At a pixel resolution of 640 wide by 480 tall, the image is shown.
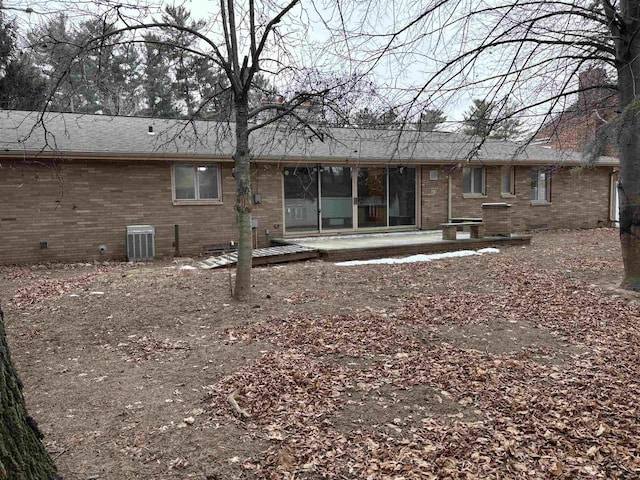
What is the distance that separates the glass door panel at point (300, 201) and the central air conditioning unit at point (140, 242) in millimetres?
3821

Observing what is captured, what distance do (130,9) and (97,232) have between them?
6602 mm

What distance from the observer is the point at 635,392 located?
3.60m

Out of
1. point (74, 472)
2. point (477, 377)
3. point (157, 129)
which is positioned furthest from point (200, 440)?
point (157, 129)

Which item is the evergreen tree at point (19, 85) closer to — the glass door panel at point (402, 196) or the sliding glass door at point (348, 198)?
the sliding glass door at point (348, 198)

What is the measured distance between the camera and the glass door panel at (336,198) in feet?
46.1

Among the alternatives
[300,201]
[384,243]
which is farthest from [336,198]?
[384,243]

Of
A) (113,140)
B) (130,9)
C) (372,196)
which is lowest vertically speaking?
(372,196)

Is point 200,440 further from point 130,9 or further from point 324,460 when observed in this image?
point 130,9

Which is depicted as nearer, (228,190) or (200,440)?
(200,440)

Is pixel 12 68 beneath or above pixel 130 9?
above

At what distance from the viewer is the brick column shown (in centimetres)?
1275

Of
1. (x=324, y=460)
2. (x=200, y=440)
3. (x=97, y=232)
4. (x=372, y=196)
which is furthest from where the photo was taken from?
(x=372, y=196)

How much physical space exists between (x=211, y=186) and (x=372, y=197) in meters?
5.22

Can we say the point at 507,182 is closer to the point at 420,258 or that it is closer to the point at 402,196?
the point at 402,196
